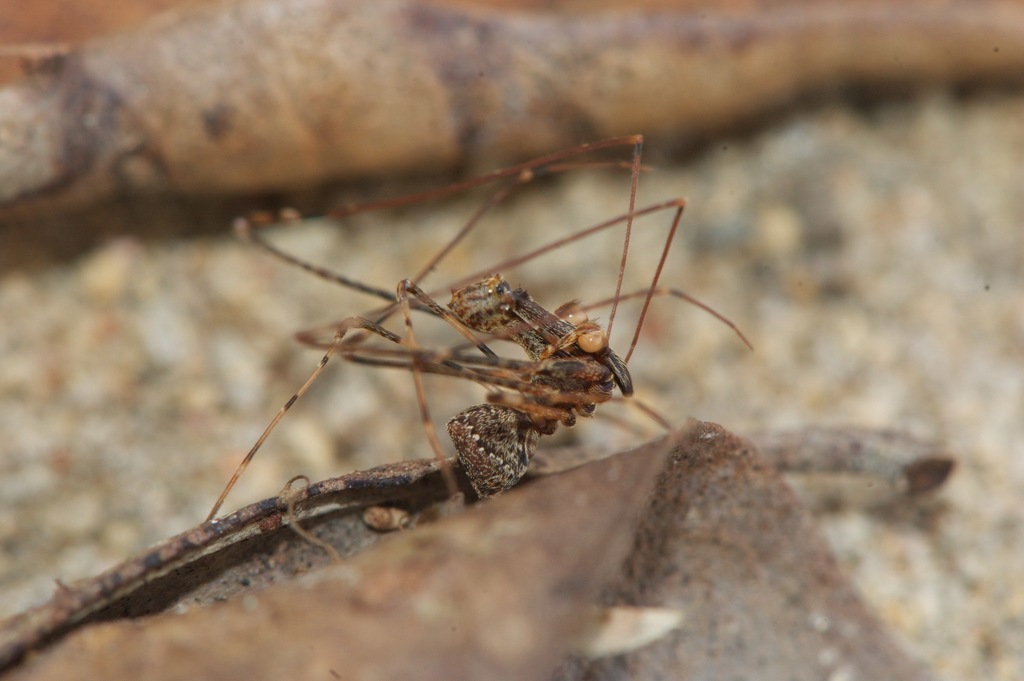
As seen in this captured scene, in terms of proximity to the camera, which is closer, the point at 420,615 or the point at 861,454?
the point at 420,615

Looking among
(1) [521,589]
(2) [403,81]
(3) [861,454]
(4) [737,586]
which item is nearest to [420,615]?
(1) [521,589]

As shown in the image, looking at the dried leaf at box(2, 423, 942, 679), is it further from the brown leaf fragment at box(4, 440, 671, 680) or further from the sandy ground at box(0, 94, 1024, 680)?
the sandy ground at box(0, 94, 1024, 680)

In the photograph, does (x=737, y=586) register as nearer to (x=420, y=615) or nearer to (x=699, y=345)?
(x=420, y=615)

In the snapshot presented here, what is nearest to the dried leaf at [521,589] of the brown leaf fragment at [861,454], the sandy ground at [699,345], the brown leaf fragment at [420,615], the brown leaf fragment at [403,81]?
the brown leaf fragment at [420,615]

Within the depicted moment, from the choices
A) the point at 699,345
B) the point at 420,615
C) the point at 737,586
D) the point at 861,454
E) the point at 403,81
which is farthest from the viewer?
the point at 699,345

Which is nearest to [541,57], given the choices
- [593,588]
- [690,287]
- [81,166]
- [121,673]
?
[690,287]

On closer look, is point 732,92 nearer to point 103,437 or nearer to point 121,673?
point 103,437
